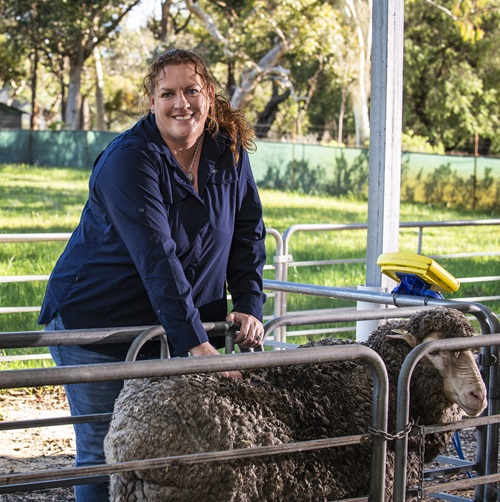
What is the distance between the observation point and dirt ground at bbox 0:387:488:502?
5367 mm

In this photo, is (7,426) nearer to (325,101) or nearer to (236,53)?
(236,53)

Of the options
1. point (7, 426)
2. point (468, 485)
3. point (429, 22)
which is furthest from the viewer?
point (429, 22)

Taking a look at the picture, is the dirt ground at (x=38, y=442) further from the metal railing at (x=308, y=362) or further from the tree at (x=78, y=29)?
the tree at (x=78, y=29)

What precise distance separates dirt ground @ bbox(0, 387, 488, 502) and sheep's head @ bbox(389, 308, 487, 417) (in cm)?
185

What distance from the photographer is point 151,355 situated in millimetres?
3686

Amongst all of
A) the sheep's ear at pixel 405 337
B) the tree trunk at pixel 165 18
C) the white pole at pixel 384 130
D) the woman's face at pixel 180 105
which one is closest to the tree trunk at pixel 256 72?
the tree trunk at pixel 165 18

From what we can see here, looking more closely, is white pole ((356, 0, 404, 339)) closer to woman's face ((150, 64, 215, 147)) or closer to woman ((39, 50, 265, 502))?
woman ((39, 50, 265, 502))

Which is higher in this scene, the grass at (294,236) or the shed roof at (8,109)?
the shed roof at (8,109)

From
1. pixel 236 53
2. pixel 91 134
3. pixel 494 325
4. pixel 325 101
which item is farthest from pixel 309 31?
pixel 494 325

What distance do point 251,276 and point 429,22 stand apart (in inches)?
1667

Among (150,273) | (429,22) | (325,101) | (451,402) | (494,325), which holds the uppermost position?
(429,22)

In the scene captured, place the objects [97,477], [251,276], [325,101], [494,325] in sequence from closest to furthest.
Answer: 1. [97,477]
2. [251,276]
3. [494,325]
4. [325,101]

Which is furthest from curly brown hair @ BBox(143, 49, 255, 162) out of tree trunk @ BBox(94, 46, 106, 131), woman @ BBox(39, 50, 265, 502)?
tree trunk @ BBox(94, 46, 106, 131)

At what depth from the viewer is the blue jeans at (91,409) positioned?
3469 mm
